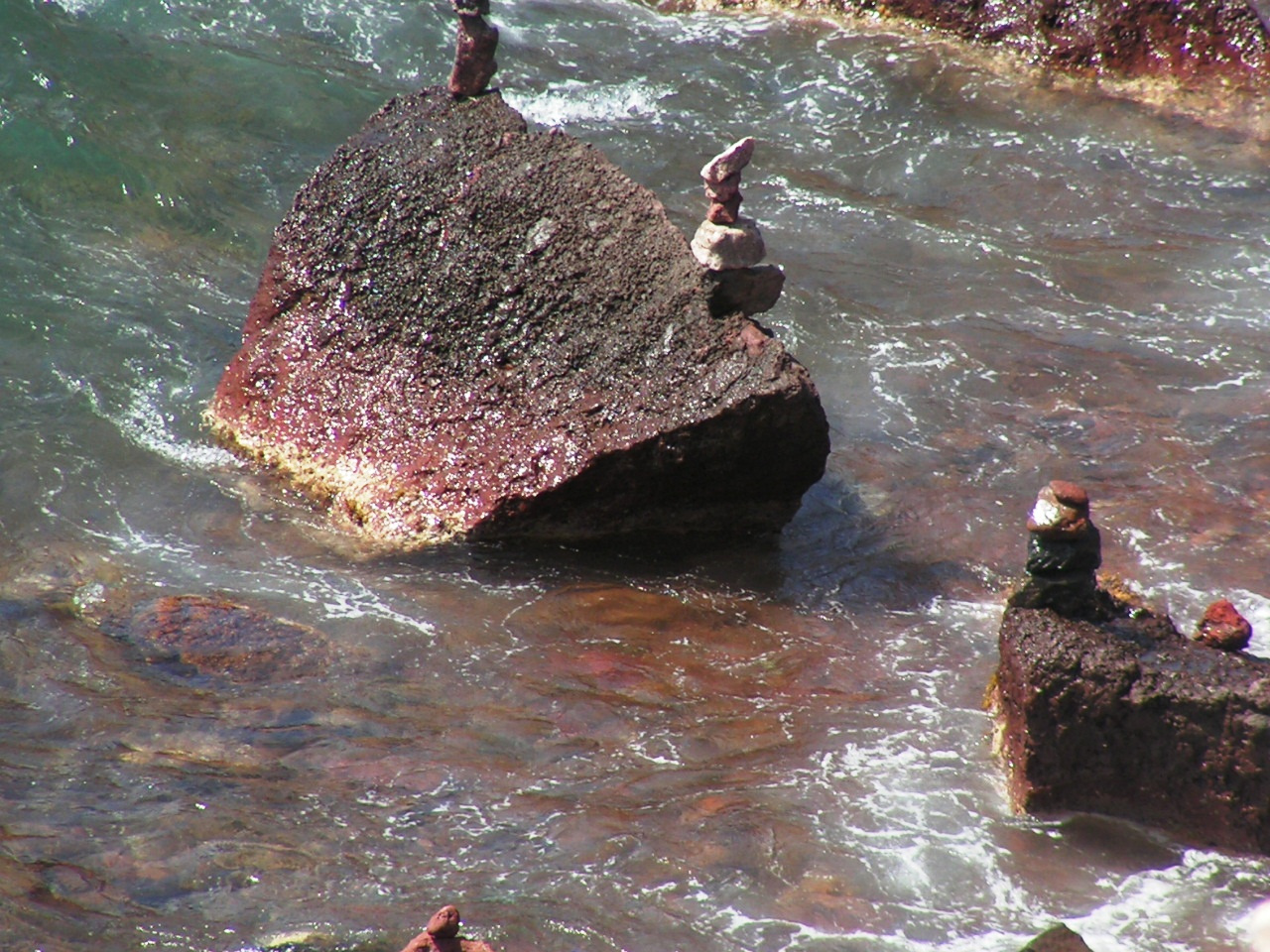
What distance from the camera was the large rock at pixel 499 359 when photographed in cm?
525

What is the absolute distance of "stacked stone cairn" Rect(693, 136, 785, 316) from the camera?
5.34 m

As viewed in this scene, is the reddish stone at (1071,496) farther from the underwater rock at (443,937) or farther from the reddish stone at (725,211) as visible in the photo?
the underwater rock at (443,937)

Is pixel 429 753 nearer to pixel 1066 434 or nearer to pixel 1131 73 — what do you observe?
pixel 1066 434

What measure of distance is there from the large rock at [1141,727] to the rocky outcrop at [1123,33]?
7.96m

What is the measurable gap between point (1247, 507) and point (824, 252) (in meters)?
3.55

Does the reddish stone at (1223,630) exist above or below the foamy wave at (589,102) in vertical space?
below

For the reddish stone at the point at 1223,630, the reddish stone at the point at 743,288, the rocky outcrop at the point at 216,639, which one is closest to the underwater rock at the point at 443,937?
the rocky outcrop at the point at 216,639

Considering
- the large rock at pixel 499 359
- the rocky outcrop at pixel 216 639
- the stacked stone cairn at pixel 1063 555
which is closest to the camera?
the stacked stone cairn at pixel 1063 555

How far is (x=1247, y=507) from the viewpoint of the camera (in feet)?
19.4

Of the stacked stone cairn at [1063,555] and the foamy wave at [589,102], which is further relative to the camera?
the foamy wave at [589,102]

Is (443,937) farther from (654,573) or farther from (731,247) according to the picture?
(731,247)

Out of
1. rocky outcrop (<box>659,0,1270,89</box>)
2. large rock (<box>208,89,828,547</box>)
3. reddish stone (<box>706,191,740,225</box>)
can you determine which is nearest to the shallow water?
large rock (<box>208,89,828,547</box>)

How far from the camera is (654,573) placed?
539cm

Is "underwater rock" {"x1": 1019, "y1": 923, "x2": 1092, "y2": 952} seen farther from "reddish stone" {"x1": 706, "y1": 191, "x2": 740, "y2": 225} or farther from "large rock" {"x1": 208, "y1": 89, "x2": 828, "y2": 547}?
"reddish stone" {"x1": 706, "y1": 191, "x2": 740, "y2": 225}
